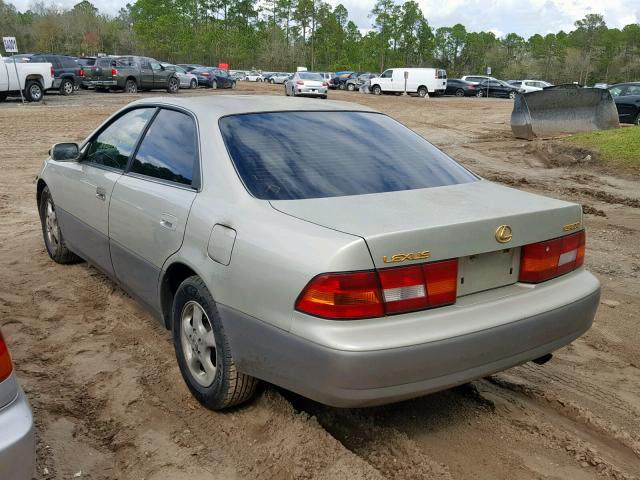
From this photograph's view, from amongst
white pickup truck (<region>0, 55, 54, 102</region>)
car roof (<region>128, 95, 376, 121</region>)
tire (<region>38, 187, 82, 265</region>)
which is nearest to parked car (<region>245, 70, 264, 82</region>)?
white pickup truck (<region>0, 55, 54, 102</region>)

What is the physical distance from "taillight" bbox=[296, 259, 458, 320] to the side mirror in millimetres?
2976

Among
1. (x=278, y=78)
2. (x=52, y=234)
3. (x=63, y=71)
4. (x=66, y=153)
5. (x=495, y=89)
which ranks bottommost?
(x=495, y=89)

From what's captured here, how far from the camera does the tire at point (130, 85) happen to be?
3130cm

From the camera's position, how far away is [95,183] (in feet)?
14.0

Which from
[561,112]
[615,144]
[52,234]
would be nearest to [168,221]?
[52,234]

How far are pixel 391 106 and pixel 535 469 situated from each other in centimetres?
2710

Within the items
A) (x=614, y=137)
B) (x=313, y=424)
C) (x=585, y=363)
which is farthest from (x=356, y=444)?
(x=614, y=137)

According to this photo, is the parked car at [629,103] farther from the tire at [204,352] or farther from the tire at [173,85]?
the tire at [173,85]

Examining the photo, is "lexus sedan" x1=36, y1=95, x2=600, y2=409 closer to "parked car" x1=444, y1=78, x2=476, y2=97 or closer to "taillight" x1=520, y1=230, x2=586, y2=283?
"taillight" x1=520, y1=230, x2=586, y2=283

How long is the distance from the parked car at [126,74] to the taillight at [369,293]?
102 ft

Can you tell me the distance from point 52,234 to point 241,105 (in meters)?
2.75

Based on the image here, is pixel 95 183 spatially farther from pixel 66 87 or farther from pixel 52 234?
pixel 66 87

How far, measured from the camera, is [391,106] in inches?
1133

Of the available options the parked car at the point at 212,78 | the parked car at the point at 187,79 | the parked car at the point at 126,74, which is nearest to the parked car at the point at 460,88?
the parked car at the point at 212,78
